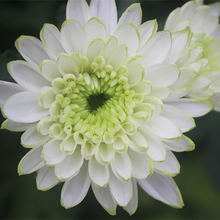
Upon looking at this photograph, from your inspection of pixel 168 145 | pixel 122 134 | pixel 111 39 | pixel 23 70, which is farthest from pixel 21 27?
pixel 168 145

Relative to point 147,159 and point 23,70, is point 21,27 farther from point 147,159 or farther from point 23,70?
point 147,159

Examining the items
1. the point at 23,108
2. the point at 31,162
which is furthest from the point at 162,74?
the point at 31,162

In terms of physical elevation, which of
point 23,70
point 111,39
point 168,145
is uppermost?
point 23,70

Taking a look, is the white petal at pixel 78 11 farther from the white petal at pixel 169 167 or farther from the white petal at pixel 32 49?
the white petal at pixel 169 167

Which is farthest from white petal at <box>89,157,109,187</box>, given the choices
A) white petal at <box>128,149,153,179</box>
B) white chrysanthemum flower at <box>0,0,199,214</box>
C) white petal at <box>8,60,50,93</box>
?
white petal at <box>8,60,50,93</box>

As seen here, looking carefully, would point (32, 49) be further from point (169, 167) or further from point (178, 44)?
point (169, 167)

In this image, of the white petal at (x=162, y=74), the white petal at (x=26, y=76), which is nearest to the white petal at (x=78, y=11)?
the white petal at (x=26, y=76)
